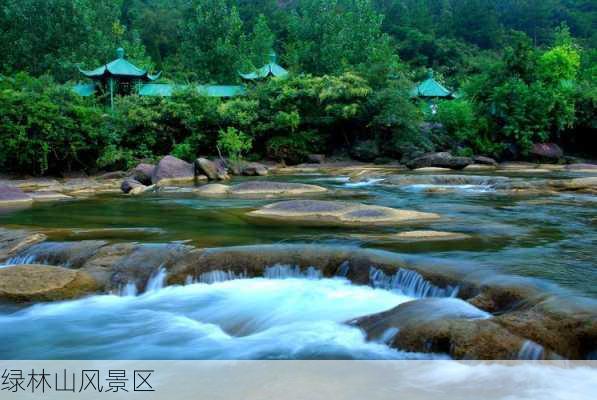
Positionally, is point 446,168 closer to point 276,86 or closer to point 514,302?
point 276,86

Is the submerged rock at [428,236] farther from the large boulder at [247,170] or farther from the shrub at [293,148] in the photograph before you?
the shrub at [293,148]

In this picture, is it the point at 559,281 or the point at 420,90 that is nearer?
the point at 559,281

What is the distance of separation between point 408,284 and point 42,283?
4082mm

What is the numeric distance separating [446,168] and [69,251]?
1739 cm

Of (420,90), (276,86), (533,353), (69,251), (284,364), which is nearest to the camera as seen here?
(533,353)

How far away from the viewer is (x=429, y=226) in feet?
29.1

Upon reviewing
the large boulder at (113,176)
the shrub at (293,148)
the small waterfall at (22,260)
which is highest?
the shrub at (293,148)

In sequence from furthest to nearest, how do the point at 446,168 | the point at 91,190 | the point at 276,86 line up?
the point at 276,86, the point at 446,168, the point at 91,190

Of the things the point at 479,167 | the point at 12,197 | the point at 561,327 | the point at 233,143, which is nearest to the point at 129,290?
the point at 561,327

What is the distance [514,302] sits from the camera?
17.3 feet

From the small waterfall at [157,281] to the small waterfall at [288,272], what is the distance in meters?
1.21

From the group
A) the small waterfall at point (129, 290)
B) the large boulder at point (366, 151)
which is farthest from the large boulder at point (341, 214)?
the large boulder at point (366, 151)

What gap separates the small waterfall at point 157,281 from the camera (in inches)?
271

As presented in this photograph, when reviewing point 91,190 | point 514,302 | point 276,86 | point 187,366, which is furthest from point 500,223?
point 276,86
